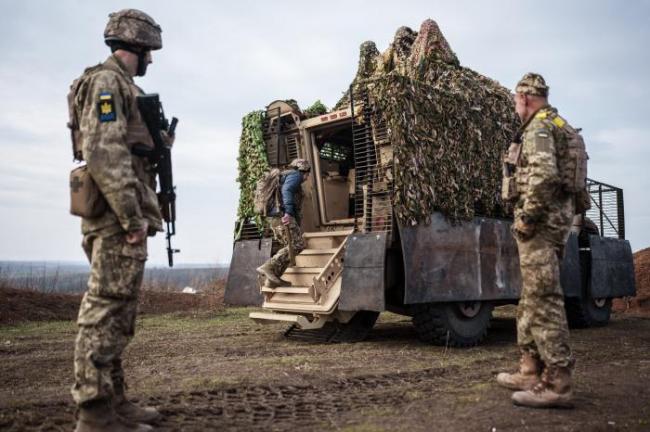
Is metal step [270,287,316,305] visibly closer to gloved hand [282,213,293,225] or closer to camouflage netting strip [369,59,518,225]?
gloved hand [282,213,293,225]

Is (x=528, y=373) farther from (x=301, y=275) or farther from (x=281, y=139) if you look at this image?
(x=281, y=139)

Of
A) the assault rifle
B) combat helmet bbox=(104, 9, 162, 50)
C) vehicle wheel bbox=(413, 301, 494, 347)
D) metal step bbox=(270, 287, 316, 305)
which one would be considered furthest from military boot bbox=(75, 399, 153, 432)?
vehicle wheel bbox=(413, 301, 494, 347)

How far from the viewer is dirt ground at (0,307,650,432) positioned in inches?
140

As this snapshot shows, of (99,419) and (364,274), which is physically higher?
(364,274)

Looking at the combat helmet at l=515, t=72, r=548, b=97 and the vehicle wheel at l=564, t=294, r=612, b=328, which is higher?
the combat helmet at l=515, t=72, r=548, b=97

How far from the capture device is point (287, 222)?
7.42 meters

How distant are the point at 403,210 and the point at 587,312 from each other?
4123mm

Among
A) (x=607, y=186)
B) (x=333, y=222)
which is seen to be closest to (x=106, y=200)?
(x=333, y=222)

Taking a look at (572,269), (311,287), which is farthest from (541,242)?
(572,269)

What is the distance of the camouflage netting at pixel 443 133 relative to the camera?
6398 mm

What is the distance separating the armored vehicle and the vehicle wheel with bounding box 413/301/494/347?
0.01 m

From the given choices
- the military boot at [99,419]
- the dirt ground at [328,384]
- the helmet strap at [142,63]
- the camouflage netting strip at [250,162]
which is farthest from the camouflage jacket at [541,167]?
the camouflage netting strip at [250,162]

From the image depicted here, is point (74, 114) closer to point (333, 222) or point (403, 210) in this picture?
point (403, 210)

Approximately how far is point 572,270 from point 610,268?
134 centimetres
